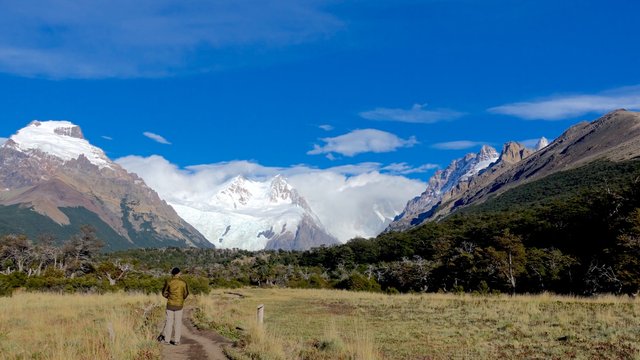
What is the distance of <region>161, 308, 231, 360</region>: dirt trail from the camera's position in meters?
15.9

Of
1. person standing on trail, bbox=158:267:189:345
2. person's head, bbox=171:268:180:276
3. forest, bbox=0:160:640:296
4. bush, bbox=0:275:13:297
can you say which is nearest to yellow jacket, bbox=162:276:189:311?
Answer: person standing on trail, bbox=158:267:189:345

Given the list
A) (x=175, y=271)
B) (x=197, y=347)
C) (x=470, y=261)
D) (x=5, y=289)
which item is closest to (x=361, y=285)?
(x=470, y=261)

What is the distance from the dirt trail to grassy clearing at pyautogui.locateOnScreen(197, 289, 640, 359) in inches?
27.6

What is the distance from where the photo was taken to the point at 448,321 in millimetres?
26031

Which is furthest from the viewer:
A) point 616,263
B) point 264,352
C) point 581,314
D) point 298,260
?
point 298,260

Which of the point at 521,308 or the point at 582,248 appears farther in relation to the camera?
the point at 582,248

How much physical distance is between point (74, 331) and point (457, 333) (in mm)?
15214

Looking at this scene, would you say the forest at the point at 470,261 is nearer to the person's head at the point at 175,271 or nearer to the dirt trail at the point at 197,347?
the dirt trail at the point at 197,347

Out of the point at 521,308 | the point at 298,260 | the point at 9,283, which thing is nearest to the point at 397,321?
the point at 521,308

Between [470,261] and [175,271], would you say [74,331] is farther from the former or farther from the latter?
[470,261]

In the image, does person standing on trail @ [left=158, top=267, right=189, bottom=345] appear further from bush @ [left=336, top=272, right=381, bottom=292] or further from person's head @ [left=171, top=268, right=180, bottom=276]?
bush @ [left=336, top=272, right=381, bottom=292]

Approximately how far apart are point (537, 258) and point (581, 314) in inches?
1738

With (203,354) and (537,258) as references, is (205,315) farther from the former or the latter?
(537,258)

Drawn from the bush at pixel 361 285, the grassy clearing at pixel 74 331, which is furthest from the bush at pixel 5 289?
the bush at pixel 361 285
